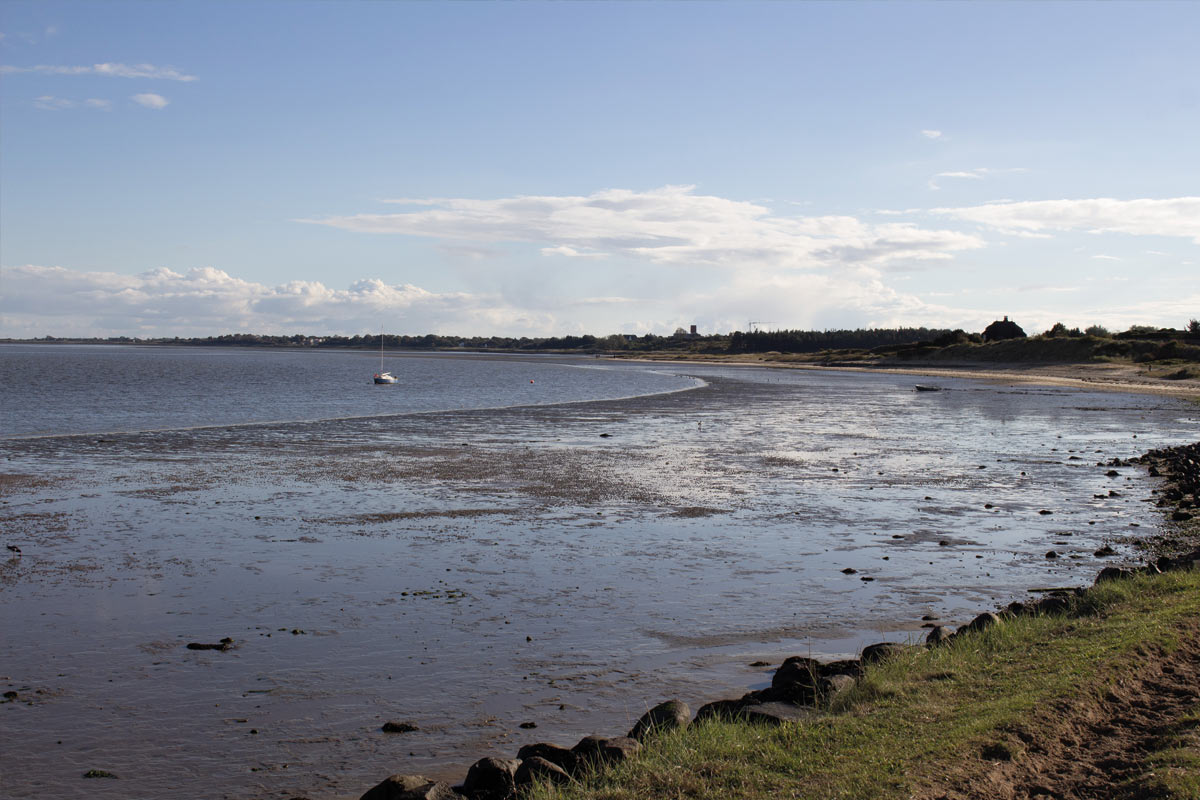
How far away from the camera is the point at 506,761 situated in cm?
741

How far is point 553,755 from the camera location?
25.1 feet

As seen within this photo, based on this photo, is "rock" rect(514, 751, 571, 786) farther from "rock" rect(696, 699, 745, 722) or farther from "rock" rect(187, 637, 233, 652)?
"rock" rect(187, 637, 233, 652)

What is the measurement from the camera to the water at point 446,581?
9.04 meters

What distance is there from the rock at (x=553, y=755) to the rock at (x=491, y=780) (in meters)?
0.24

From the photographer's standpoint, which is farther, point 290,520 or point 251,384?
point 251,384

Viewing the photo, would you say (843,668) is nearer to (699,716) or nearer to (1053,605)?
(699,716)

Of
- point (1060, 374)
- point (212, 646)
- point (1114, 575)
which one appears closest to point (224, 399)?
point (212, 646)

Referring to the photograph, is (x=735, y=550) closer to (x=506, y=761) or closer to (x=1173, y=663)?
(x=1173, y=663)

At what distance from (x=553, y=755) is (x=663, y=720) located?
115 centimetres

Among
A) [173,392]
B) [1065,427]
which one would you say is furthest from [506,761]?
[173,392]

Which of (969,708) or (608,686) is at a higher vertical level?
(969,708)

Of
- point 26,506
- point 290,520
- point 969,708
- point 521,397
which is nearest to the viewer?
point 969,708

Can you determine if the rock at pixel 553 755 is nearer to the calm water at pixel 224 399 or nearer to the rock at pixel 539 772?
the rock at pixel 539 772

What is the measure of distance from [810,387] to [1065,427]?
40.0 metres
